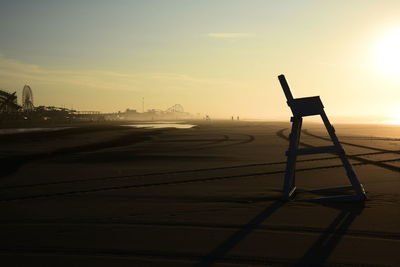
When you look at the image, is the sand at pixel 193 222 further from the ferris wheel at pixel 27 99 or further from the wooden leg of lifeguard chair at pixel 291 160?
the ferris wheel at pixel 27 99

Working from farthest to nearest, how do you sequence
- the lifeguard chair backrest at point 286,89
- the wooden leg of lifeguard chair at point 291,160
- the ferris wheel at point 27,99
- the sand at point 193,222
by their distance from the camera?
the ferris wheel at point 27,99 → the lifeguard chair backrest at point 286,89 → the wooden leg of lifeguard chair at point 291,160 → the sand at point 193,222

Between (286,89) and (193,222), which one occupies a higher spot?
(286,89)

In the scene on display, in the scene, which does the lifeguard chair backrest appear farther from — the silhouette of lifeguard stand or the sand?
the sand

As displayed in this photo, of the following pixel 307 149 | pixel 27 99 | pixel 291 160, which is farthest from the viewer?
pixel 27 99

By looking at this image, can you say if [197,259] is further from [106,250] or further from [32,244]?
[32,244]

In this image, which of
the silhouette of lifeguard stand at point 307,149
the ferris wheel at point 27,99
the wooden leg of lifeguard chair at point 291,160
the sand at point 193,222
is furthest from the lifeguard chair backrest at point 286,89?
the ferris wheel at point 27,99

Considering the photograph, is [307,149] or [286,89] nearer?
[307,149]

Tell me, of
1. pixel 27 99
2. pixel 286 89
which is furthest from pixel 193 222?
pixel 27 99

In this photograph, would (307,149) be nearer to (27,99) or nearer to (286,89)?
(286,89)

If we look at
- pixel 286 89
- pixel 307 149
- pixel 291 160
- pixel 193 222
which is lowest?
pixel 193 222

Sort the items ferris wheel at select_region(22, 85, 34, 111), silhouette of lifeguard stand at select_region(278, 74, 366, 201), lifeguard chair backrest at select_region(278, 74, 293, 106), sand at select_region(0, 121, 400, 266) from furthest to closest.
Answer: ferris wheel at select_region(22, 85, 34, 111) < lifeguard chair backrest at select_region(278, 74, 293, 106) < silhouette of lifeguard stand at select_region(278, 74, 366, 201) < sand at select_region(0, 121, 400, 266)

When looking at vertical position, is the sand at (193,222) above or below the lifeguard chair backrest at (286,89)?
below

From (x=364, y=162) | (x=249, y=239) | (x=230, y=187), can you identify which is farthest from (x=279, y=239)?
(x=364, y=162)

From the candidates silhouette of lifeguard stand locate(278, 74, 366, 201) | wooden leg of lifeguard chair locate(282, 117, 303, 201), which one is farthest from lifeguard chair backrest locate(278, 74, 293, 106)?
wooden leg of lifeguard chair locate(282, 117, 303, 201)
